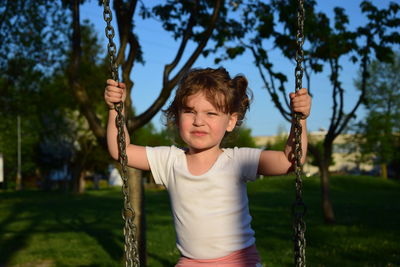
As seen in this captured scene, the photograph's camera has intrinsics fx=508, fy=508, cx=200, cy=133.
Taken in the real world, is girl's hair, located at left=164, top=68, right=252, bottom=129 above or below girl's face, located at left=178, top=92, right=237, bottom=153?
above

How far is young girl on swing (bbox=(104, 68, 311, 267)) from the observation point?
2973 millimetres

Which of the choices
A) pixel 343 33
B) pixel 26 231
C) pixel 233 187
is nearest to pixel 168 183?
pixel 233 187

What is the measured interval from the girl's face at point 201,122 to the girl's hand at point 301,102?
0.46m

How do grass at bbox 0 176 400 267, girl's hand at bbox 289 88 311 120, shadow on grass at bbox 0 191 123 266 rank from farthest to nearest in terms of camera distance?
shadow on grass at bbox 0 191 123 266, grass at bbox 0 176 400 267, girl's hand at bbox 289 88 311 120

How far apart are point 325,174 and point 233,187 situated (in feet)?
34.1

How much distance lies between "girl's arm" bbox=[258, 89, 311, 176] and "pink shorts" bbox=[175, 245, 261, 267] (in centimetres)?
50

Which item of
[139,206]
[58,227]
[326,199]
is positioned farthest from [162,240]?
[326,199]

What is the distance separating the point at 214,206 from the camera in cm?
299

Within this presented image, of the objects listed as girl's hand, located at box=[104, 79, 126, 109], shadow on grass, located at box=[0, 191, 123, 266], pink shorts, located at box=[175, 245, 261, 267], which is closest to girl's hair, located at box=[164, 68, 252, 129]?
girl's hand, located at box=[104, 79, 126, 109]

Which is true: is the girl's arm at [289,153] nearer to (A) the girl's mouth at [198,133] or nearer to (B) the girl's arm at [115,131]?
(A) the girl's mouth at [198,133]

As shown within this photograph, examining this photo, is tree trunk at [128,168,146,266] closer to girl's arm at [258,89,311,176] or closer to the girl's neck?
the girl's neck

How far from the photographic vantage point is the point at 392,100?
140 ft

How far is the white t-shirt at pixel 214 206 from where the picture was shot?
297 centimetres

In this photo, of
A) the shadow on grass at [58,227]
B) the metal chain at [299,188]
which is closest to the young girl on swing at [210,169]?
the metal chain at [299,188]
